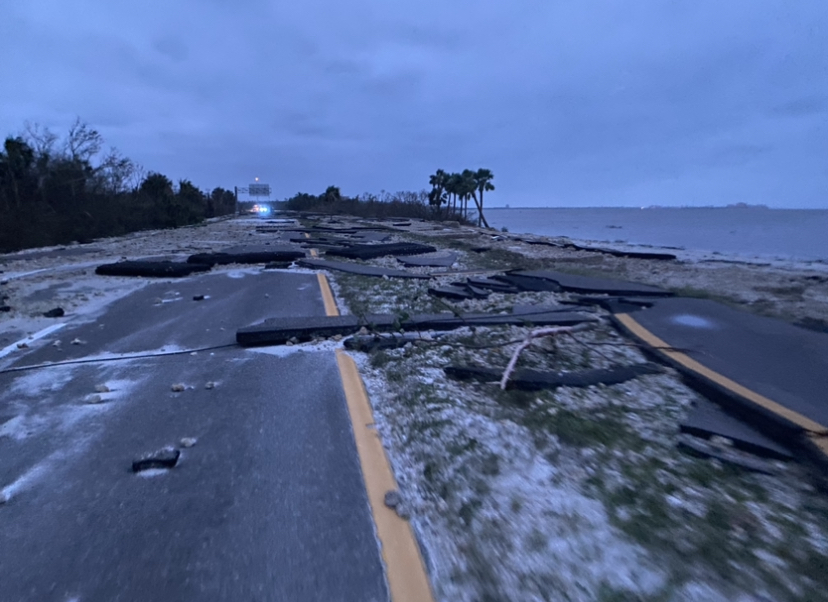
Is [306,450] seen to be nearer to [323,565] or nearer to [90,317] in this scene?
[323,565]

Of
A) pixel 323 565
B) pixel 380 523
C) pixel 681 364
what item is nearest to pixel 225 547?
pixel 323 565

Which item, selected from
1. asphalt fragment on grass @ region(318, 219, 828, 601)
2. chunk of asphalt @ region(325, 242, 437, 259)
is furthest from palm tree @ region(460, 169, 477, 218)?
asphalt fragment on grass @ region(318, 219, 828, 601)

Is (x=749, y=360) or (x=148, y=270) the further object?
(x=148, y=270)

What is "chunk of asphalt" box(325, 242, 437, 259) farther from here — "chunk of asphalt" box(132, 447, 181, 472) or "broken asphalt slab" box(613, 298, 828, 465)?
"chunk of asphalt" box(132, 447, 181, 472)

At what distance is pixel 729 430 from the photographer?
4984 mm

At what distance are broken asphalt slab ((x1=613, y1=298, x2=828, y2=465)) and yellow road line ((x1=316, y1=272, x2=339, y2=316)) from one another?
4371mm

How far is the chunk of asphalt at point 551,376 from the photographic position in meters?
6.18

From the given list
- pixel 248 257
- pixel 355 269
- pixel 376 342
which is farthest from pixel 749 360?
pixel 248 257

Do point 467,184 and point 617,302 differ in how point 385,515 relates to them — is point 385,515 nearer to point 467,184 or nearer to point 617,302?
point 617,302

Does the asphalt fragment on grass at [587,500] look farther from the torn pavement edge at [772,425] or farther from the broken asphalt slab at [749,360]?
the broken asphalt slab at [749,360]

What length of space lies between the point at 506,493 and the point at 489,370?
2717mm

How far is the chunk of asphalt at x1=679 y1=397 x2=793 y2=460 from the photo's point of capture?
15.2ft

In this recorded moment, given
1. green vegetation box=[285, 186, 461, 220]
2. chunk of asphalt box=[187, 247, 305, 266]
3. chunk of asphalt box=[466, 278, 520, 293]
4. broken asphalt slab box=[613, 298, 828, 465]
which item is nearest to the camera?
broken asphalt slab box=[613, 298, 828, 465]

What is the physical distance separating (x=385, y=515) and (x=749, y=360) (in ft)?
16.4
